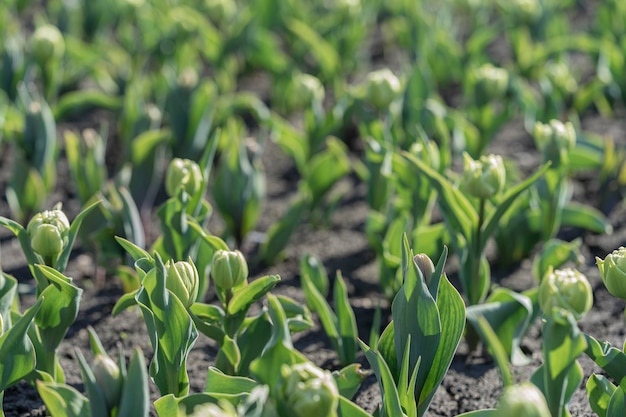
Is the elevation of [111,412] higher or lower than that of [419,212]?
higher

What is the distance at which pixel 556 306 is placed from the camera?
1.71 meters

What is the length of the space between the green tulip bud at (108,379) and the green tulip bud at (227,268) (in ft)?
1.32

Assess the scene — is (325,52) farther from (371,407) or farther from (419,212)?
(371,407)

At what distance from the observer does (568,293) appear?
170 cm

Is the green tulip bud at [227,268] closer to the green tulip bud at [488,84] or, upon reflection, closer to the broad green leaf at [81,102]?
the green tulip bud at [488,84]

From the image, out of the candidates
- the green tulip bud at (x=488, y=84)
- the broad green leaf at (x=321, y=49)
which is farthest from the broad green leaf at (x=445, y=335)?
the broad green leaf at (x=321, y=49)

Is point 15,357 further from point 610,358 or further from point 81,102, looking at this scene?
point 81,102

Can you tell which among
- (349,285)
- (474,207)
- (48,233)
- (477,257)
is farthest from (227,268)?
(349,285)

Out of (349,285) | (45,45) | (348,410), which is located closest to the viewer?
(348,410)

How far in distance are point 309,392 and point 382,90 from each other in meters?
1.64

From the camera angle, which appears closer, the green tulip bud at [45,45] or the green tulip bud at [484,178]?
the green tulip bud at [484,178]

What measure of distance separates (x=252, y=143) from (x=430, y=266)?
3.66 ft

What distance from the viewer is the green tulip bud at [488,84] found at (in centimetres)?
319

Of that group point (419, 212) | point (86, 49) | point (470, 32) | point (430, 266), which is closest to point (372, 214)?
point (419, 212)
